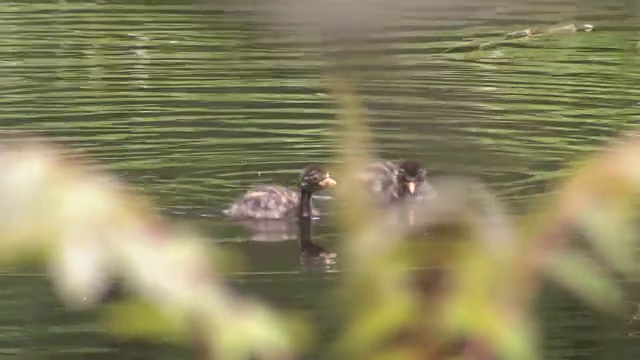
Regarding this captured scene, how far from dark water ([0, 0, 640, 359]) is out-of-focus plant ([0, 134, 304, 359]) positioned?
0.60 feet

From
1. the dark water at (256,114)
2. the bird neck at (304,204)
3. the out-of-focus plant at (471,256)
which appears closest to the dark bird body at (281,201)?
the bird neck at (304,204)

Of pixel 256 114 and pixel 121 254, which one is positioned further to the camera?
pixel 256 114

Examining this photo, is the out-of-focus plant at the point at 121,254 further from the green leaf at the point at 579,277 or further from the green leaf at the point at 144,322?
the green leaf at the point at 579,277

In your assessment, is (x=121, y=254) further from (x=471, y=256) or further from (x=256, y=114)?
(x=256, y=114)

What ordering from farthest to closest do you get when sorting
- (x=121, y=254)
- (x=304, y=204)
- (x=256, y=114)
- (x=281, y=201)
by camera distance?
(x=256, y=114), (x=304, y=204), (x=281, y=201), (x=121, y=254)

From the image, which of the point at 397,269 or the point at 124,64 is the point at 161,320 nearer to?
the point at 397,269

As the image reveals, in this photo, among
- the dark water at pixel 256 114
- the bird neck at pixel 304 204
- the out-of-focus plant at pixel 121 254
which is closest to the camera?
the out-of-focus plant at pixel 121 254

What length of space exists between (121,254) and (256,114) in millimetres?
7550

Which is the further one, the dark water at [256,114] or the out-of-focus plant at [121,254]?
the dark water at [256,114]

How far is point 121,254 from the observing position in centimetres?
114

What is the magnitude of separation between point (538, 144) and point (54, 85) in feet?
11.6

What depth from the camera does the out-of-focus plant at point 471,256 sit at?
1183mm

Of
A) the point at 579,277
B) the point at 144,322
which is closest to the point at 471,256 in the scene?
the point at 579,277

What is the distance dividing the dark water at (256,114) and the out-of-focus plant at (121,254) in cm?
18
